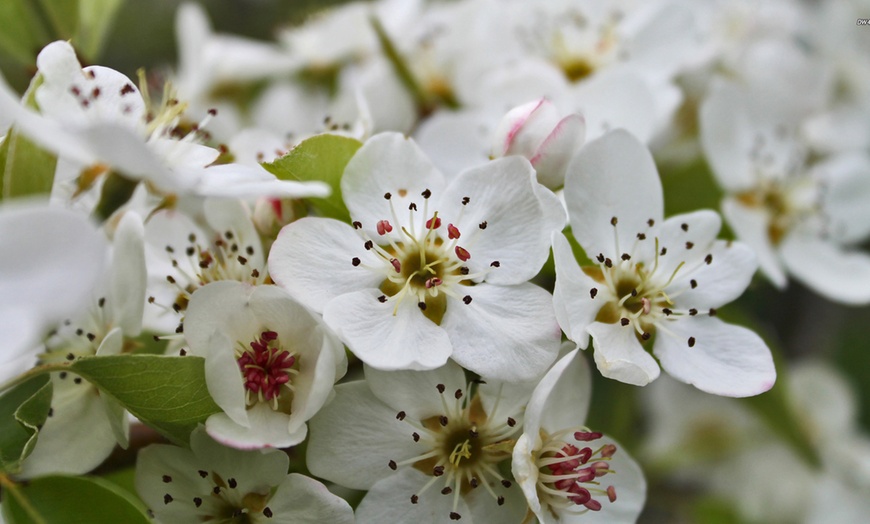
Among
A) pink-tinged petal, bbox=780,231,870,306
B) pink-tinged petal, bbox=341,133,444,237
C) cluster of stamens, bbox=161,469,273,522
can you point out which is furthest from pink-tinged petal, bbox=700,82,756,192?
cluster of stamens, bbox=161,469,273,522

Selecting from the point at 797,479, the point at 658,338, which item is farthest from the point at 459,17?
the point at 797,479

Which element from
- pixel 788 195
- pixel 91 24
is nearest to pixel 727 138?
pixel 788 195

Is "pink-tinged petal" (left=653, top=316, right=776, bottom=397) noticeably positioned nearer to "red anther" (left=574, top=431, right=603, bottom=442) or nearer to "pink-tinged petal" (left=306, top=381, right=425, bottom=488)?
"red anther" (left=574, top=431, right=603, bottom=442)

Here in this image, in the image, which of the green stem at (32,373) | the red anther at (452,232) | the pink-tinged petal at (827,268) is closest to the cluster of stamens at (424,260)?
the red anther at (452,232)

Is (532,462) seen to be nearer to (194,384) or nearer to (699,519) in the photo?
(194,384)

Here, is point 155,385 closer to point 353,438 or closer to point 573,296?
point 353,438

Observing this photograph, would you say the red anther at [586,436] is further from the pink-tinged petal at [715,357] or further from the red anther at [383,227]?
the red anther at [383,227]
